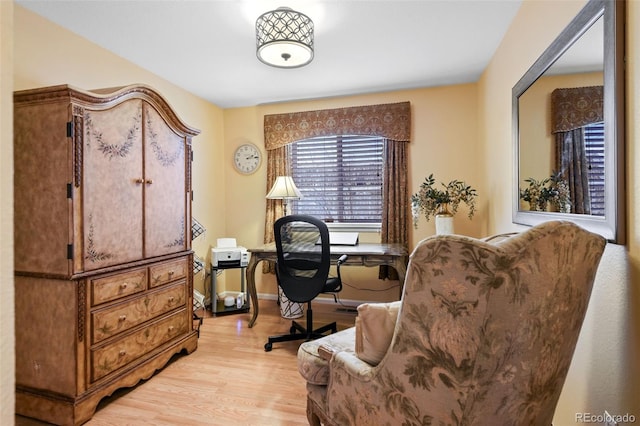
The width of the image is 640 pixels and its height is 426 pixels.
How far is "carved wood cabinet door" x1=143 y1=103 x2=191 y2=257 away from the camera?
2.21 meters

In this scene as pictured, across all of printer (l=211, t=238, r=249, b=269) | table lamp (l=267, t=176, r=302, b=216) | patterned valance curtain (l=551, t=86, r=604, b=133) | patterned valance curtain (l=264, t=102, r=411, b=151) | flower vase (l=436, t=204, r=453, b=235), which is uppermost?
patterned valance curtain (l=264, t=102, r=411, b=151)

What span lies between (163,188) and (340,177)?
2068mm

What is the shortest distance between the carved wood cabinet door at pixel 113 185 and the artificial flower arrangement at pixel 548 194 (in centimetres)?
248

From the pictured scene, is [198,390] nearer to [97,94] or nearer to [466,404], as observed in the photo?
[466,404]

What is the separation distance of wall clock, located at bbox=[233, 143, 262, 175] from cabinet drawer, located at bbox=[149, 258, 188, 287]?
5.83ft

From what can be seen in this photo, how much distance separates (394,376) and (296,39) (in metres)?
1.99

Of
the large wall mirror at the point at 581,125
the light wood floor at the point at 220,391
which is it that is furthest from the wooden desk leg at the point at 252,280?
the large wall mirror at the point at 581,125

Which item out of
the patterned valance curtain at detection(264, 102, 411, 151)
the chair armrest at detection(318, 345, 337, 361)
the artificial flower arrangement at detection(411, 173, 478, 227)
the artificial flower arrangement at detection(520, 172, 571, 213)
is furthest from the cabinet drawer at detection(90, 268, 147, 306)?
the artificial flower arrangement at detection(520, 172, 571, 213)

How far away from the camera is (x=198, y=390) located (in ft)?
6.70

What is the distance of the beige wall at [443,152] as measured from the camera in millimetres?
1005

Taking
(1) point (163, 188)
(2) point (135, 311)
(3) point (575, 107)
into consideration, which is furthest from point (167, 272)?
(3) point (575, 107)

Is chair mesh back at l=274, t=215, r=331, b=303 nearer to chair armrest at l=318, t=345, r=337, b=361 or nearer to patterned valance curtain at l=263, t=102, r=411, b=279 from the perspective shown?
chair armrest at l=318, t=345, r=337, b=361

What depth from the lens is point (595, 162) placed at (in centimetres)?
120

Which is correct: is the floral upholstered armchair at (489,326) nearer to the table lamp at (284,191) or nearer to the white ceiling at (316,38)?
the white ceiling at (316,38)
